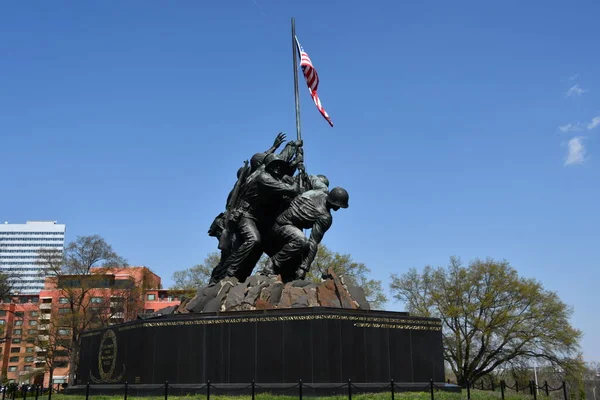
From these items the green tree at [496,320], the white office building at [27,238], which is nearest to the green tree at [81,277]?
the green tree at [496,320]

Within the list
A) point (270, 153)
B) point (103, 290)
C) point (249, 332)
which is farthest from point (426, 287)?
point (249, 332)

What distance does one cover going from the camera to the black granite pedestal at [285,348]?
514 inches

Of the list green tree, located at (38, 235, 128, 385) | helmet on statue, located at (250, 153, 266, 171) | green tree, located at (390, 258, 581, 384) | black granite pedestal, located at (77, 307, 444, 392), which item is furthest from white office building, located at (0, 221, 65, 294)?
black granite pedestal, located at (77, 307, 444, 392)

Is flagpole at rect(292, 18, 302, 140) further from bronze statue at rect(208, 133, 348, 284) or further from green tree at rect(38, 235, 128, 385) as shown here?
green tree at rect(38, 235, 128, 385)

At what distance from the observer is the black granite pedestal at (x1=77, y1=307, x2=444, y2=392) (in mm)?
13055

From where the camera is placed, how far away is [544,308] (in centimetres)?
3891

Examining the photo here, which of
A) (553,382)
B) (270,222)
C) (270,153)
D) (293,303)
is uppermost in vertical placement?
(270,153)

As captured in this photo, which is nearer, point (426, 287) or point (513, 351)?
point (513, 351)

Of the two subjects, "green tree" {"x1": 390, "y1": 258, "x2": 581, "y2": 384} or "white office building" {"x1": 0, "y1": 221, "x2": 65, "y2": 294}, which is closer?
"green tree" {"x1": 390, "y1": 258, "x2": 581, "y2": 384}

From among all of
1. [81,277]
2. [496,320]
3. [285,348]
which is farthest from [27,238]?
[285,348]

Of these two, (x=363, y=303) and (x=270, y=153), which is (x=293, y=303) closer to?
(x=363, y=303)

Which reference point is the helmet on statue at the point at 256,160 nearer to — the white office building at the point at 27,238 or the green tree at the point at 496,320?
the green tree at the point at 496,320

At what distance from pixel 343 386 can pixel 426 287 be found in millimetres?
31082

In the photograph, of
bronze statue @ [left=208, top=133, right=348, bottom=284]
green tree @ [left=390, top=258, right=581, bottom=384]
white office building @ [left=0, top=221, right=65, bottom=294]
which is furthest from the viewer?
white office building @ [left=0, top=221, right=65, bottom=294]
